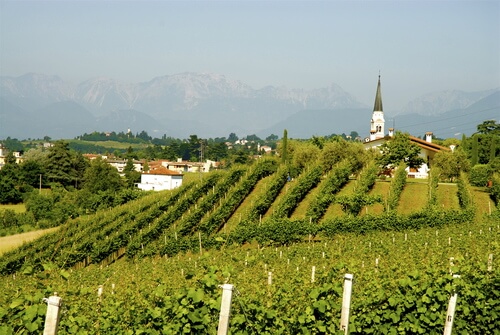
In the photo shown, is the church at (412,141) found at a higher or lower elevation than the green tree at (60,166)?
higher

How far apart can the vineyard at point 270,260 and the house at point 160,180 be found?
35.4 m

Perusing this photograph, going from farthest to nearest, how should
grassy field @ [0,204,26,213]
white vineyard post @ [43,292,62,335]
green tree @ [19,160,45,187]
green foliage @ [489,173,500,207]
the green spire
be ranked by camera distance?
the green spire < green tree @ [19,160,45,187] < grassy field @ [0,204,26,213] < green foliage @ [489,173,500,207] < white vineyard post @ [43,292,62,335]

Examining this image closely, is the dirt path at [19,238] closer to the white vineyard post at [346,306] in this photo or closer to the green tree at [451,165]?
the green tree at [451,165]

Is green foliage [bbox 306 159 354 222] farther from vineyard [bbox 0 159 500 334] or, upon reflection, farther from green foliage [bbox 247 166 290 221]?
green foliage [bbox 247 166 290 221]

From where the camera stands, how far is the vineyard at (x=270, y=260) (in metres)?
7.08

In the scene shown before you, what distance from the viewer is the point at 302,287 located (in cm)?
915

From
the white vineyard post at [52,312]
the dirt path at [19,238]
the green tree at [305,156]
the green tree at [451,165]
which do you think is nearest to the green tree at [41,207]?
the dirt path at [19,238]

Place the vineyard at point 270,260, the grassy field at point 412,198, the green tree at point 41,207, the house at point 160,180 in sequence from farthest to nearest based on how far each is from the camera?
the house at point 160,180, the green tree at point 41,207, the grassy field at point 412,198, the vineyard at point 270,260

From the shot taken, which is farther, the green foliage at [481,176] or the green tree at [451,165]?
the green tree at [451,165]

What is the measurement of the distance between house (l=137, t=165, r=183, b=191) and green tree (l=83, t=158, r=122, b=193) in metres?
5.12

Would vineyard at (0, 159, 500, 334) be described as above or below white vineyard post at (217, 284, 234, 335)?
below

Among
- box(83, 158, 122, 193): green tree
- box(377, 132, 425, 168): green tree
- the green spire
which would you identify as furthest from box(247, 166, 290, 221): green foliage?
the green spire

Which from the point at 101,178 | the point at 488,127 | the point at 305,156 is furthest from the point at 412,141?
the point at 101,178

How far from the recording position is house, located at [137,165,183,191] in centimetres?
7394
